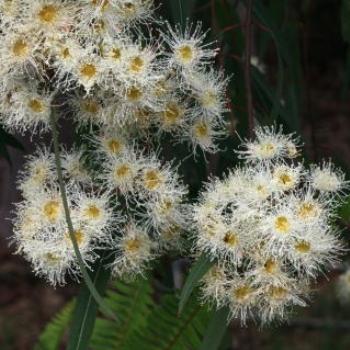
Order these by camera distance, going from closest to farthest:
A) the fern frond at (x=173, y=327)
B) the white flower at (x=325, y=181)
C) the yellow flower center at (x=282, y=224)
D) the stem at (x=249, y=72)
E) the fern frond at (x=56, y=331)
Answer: the yellow flower center at (x=282, y=224) → the white flower at (x=325, y=181) → the stem at (x=249, y=72) → the fern frond at (x=173, y=327) → the fern frond at (x=56, y=331)

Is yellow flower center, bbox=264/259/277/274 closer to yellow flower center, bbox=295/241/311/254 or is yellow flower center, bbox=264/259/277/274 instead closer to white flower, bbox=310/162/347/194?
yellow flower center, bbox=295/241/311/254

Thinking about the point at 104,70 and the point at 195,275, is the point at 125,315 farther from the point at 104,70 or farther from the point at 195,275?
the point at 104,70

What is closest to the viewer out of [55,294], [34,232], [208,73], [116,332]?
[34,232]

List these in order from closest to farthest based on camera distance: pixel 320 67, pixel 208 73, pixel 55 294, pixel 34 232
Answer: pixel 34 232 < pixel 208 73 < pixel 55 294 < pixel 320 67

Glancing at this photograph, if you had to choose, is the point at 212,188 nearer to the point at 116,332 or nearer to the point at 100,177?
the point at 100,177

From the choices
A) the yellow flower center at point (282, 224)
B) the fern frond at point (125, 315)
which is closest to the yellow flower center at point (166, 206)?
the yellow flower center at point (282, 224)

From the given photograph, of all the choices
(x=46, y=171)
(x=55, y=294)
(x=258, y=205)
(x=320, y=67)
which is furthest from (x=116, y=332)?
(x=320, y=67)

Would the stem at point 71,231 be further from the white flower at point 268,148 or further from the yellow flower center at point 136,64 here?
the white flower at point 268,148
